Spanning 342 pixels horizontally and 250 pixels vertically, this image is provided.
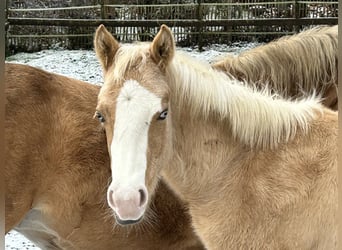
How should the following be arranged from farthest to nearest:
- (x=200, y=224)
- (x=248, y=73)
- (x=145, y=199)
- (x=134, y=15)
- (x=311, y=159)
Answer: (x=134, y=15) < (x=248, y=73) < (x=200, y=224) < (x=311, y=159) < (x=145, y=199)

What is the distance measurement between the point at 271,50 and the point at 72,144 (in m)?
1.30

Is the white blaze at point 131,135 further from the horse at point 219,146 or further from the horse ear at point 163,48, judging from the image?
the horse ear at point 163,48

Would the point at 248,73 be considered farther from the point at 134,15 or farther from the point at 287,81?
the point at 134,15

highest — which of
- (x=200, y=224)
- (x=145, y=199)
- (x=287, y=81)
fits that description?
(x=287, y=81)

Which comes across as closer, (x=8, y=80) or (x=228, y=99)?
(x=228, y=99)

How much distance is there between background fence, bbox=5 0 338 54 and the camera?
19.0ft

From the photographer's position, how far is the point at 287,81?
10.1ft

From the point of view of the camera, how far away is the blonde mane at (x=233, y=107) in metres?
2.08

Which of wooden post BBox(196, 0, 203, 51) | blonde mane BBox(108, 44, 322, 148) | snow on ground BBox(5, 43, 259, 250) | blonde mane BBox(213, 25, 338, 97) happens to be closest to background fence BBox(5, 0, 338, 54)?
wooden post BBox(196, 0, 203, 51)

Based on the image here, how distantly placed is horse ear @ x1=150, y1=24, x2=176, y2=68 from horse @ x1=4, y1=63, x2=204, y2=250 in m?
0.89

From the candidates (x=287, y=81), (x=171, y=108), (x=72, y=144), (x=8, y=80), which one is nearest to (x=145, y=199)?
(x=171, y=108)

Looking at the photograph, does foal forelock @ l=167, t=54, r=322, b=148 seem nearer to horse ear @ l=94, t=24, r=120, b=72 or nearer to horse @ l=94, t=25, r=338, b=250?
horse @ l=94, t=25, r=338, b=250

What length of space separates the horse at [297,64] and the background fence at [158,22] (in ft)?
7.00

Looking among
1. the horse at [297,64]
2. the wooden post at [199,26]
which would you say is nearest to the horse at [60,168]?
the horse at [297,64]
